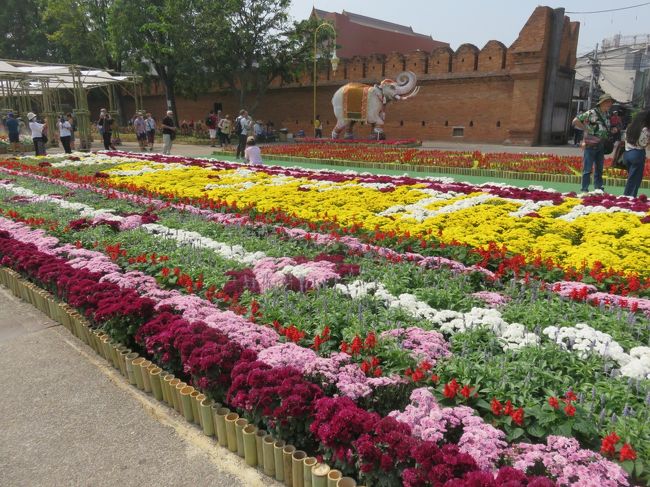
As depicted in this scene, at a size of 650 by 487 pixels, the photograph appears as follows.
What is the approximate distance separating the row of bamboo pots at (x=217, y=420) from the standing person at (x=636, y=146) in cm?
827

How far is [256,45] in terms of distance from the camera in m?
32.0

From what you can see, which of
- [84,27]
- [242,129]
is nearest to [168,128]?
[242,129]

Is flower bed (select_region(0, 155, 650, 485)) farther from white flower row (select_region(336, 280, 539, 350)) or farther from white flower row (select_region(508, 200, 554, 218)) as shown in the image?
white flower row (select_region(508, 200, 554, 218))

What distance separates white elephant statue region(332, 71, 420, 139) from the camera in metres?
27.5

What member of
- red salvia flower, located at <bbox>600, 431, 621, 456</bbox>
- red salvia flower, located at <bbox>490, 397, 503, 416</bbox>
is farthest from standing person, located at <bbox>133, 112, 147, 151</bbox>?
red salvia flower, located at <bbox>600, 431, 621, 456</bbox>

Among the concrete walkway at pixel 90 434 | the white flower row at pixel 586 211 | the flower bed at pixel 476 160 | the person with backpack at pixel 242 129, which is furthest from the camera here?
→ the person with backpack at pixel 242 129

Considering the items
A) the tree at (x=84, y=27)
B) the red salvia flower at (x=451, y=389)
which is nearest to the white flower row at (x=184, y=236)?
the red salvia flower at (x=451, y=389)

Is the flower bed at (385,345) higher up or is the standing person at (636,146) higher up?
the standing person at (636,146)

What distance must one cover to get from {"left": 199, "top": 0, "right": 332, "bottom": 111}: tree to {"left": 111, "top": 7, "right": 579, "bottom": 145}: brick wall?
3470 millimetres

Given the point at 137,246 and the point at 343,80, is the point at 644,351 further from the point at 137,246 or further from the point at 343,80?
the point at 343,80

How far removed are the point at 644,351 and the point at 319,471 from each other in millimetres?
2250

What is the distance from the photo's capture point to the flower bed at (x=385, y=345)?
2455 mm

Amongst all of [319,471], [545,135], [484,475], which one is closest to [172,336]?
[319,471]

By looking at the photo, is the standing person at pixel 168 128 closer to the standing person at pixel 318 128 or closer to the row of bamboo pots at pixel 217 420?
the row of bamboo pots at pixel 217 420
